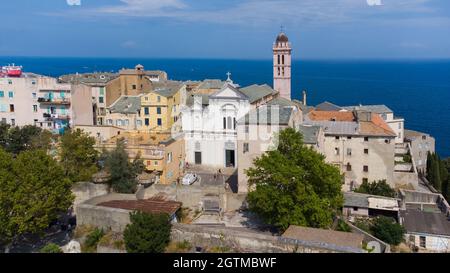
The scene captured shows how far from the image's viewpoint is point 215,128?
47.1 m


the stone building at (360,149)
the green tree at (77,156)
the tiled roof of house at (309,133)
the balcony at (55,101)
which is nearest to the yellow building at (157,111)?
the balcony at (55,101)

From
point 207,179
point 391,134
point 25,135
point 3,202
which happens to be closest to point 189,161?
point 207,179

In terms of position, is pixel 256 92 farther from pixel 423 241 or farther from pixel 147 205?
pixel 423 241

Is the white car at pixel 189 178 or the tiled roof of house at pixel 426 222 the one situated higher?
the white car at pixel 189 178

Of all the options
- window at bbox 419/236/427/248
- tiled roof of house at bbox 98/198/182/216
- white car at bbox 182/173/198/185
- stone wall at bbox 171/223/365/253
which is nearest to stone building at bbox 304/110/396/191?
window at bbox 419/236/427/248

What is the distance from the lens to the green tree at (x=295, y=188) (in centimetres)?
2802

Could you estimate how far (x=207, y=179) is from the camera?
43.0m

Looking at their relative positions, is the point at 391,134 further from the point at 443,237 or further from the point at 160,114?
the point at 160,114

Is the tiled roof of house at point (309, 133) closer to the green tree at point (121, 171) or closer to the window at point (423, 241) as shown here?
the window at point (423, 241)

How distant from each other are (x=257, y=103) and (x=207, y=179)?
10117mm

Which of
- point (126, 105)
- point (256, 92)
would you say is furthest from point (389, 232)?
point (126, 105)

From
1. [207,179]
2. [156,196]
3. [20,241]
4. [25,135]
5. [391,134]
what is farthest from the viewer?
[25,135]

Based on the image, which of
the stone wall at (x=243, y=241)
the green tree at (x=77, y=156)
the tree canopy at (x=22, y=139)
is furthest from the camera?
the tree canopy at (x=22, y=139)

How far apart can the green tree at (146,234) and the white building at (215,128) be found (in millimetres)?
21556
